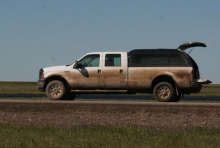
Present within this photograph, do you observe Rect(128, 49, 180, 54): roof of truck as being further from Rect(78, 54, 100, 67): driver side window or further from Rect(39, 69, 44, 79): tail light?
Rect(39, 69, 44, 79): tail light

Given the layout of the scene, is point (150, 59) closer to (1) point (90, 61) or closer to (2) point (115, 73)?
(2) point (115, 73)

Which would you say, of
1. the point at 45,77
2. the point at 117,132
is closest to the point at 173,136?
the point at 117,132

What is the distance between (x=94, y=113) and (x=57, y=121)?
3.94 ft

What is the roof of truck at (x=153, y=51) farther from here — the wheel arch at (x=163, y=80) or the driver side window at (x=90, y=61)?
the driver side window at (x=90, y=61)

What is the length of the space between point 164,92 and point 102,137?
6.82 metres

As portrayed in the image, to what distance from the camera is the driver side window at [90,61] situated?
17.7 m

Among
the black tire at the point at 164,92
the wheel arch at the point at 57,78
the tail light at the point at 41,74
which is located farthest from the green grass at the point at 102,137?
the tail light at the point at 41,74

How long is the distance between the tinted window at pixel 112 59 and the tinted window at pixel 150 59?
2.07 ft

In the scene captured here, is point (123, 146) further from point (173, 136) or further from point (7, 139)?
point (7, 139)

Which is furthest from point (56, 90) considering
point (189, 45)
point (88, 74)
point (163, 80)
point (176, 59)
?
point (189, 45)

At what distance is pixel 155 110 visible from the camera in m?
14.1

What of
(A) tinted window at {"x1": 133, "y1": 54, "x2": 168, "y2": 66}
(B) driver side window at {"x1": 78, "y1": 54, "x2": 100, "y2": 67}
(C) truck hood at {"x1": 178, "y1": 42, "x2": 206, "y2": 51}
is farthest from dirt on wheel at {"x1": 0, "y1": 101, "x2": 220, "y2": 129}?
(C) truck hood at {"x1": 178, "y1": 42, "x2": 206, "y2": 51}

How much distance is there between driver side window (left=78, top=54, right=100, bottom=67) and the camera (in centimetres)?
1773

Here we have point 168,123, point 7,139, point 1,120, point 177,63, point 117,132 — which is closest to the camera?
point 7,139
